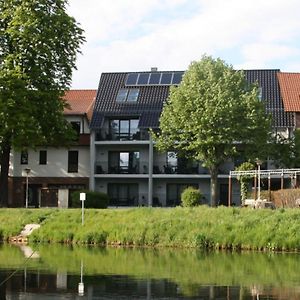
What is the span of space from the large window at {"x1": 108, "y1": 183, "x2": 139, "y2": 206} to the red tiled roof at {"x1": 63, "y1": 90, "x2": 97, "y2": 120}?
21.4ft

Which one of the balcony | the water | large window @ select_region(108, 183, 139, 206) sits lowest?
the water

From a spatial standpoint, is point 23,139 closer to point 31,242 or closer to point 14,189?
point 31,242

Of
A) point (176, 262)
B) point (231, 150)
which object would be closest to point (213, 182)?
point (231, 150)

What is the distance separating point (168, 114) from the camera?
161 feet

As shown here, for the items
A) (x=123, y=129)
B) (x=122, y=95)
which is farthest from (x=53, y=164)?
(x=122, y=95)

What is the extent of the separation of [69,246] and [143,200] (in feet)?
86.9

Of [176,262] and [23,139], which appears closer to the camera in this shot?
[176,262]

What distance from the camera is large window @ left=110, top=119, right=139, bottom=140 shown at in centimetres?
5936

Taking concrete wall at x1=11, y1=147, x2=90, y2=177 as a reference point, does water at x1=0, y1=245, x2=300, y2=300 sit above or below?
below

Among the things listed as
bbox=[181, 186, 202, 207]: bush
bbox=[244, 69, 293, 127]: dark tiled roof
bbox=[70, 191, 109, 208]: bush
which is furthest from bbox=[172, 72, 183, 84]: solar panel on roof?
bbox=[181, 186, 202, 207]: bush

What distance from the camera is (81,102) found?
212ft

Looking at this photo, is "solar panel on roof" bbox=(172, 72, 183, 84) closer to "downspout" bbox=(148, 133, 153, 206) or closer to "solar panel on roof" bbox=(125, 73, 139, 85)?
"solar panel on roof" bbox=(125, 73, 139, 85)

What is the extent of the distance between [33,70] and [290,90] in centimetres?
2447

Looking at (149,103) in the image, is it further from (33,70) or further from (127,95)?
(33,70)
